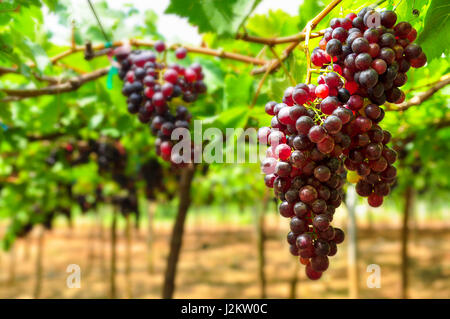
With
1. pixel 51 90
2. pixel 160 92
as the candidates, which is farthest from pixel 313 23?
pixel 51 90

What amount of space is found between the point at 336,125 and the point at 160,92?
1.00 meters

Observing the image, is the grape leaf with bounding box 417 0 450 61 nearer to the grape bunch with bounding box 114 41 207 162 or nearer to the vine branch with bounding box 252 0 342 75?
the vine branch with bounding box 252 0 342 75

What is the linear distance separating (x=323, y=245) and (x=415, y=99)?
95 cm

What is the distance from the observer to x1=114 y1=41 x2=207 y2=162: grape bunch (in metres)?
1.71

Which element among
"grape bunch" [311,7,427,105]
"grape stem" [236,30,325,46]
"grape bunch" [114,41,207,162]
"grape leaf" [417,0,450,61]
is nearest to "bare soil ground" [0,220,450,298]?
"grape bunch" [114,41,207,162]

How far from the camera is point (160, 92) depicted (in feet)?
5.59

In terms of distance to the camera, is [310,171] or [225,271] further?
[225,271]

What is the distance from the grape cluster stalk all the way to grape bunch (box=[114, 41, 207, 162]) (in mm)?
801

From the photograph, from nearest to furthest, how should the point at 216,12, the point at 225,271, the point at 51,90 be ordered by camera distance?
the point at 216,12, the point at 51,90, the point at 225,271

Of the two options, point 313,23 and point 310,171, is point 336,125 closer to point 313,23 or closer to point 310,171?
point 310,171

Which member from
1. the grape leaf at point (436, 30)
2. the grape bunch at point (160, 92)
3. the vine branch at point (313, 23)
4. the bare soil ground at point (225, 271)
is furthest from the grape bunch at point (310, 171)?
the bare soil ground at point (225, 271)

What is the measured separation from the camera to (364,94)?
0.97 metres

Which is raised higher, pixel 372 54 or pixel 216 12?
pixel 216 12
